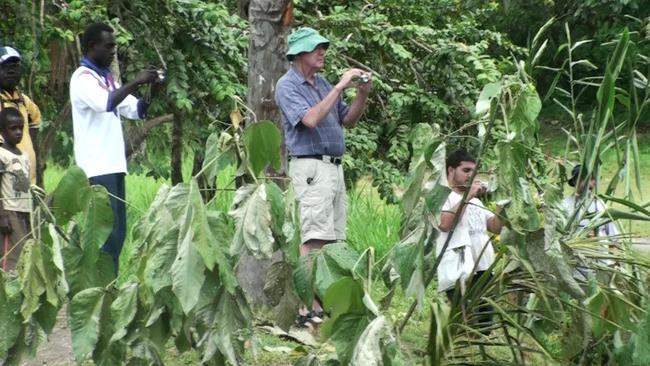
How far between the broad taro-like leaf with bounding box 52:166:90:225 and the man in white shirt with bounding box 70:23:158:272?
2025 millimetres

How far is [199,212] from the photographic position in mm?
3852

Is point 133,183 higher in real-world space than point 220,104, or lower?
lower

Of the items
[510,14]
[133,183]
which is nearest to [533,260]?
[133,183]

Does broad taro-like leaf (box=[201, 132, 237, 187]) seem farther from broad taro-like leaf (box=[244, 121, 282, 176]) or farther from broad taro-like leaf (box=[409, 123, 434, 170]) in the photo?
broad taro-like leaf (box=[409, 123, 434, 170])

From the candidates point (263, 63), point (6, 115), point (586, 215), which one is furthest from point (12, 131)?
point (586, 215)

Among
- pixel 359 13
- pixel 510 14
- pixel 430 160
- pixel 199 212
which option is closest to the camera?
pixel 199 212

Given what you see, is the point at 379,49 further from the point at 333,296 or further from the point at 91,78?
Answer: the point at 333,296

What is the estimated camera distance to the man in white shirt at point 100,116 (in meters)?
6.29

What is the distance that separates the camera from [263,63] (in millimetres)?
6227

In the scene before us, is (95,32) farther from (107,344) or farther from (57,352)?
(107,344)

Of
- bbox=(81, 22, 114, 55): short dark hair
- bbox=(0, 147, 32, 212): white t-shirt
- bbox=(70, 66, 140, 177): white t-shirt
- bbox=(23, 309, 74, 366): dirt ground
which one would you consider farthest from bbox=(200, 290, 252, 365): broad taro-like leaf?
bbox=(0, 147, 32, 212): white t-shirt

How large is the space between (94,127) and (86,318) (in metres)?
2.39

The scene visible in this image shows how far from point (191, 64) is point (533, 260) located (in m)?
4.08

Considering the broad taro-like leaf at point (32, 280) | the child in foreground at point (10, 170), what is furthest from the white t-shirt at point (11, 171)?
the broad taro-like leaf at point (32, 280)
